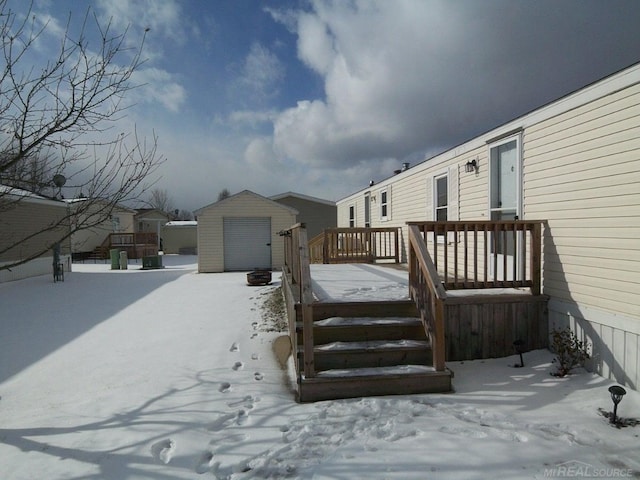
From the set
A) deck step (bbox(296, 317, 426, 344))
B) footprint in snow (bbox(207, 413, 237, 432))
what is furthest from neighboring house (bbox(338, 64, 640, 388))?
footprint in snow (bbox(207, 413, 237, 432))

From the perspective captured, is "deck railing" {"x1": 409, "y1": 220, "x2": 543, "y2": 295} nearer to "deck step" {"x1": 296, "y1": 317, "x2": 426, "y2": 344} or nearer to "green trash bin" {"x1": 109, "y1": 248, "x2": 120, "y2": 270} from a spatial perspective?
"deck step" {"x1": 296, "y1": 317, "x2": 426, "y2": 344}

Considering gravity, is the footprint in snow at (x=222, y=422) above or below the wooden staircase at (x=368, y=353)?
below

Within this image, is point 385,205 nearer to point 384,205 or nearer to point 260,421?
point 384,205

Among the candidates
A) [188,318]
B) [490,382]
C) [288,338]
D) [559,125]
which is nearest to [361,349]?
[490,382]

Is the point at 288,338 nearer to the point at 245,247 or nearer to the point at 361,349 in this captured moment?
the point at 361,349

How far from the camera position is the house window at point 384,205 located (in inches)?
432

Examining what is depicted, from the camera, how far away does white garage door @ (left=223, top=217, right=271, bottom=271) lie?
14.8 meters

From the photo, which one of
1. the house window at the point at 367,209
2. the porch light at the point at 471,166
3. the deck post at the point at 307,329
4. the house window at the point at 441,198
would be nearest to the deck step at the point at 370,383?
the deck post at the point at 307,329

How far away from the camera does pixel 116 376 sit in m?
4.11

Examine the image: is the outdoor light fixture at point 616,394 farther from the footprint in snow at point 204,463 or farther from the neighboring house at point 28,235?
the neighboring house at point 28,235

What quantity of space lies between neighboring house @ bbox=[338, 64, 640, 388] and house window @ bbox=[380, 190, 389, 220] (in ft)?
16.3

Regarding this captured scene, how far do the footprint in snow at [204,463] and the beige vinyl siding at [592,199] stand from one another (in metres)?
4.16

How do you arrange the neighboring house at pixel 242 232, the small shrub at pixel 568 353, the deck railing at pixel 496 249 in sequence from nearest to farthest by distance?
the small shrub at pixel 568 353 → the deck railing at pixel 496 249 → the neighboring house at pixel 242 232

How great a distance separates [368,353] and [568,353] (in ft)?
7.61
